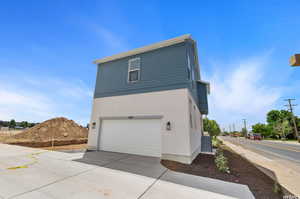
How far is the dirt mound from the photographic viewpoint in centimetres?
1219

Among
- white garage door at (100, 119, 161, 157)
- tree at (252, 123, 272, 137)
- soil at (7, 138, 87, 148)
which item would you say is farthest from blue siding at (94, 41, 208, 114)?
tree at (252, 123, 272, 137)

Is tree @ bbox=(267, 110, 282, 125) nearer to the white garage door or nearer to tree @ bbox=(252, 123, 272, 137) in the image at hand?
tree @ bbox=(252, 123, 272, 137)

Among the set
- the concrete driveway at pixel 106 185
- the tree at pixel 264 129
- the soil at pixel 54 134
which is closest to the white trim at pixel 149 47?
the concrete driveway at pixel 106 185

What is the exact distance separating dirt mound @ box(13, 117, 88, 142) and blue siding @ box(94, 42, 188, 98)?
839 centimetres

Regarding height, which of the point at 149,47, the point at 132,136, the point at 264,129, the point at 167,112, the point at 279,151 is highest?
the point at 149,47

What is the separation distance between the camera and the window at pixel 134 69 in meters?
7.25

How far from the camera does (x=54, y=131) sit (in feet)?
42.6

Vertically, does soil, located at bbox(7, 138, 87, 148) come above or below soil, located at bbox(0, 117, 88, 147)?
below

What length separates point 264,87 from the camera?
41.4 ft

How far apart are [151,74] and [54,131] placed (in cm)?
1347

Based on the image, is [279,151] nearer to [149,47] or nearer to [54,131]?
[149,47]

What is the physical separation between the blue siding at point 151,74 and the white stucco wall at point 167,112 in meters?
0.41

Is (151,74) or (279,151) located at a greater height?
(151,74)

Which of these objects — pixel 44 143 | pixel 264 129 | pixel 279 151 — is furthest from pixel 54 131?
pixel 264 129
